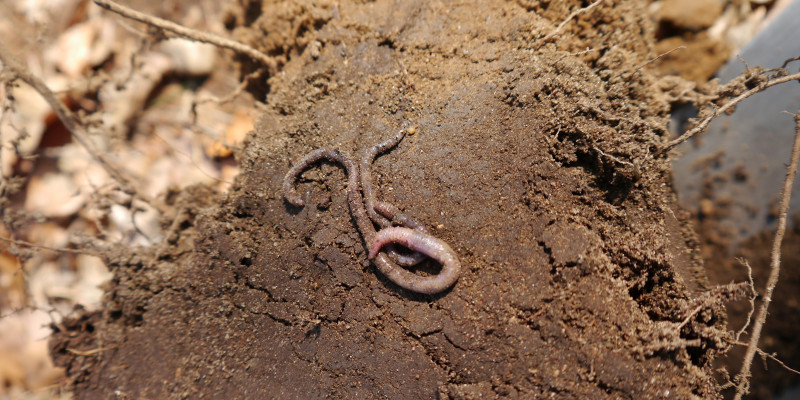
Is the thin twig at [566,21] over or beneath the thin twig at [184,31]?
over

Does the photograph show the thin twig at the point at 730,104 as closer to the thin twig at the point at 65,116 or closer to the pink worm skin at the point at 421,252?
the pink worm skin at the point at 421,252

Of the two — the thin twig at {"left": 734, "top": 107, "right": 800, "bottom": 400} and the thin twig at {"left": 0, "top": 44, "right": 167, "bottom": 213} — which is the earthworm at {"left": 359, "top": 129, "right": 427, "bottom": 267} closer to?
the thin twig at {"left": 0, "top": 44, "right": 167, "bottom": 213}

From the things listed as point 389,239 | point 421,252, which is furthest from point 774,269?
point 389,239

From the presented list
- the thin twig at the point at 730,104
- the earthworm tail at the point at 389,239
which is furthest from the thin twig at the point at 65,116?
the thin twig at the point at 730,104

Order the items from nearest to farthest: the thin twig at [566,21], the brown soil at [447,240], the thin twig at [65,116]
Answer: the brown soil at [447,240] → the thin twig at [566,21] → the thin twig at [65,116]

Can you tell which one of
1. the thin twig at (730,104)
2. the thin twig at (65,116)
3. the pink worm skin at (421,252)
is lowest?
the thin twig at (65,116)

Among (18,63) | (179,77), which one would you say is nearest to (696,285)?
(18,63)

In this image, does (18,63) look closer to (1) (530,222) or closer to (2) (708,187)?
(1) (530,222)
